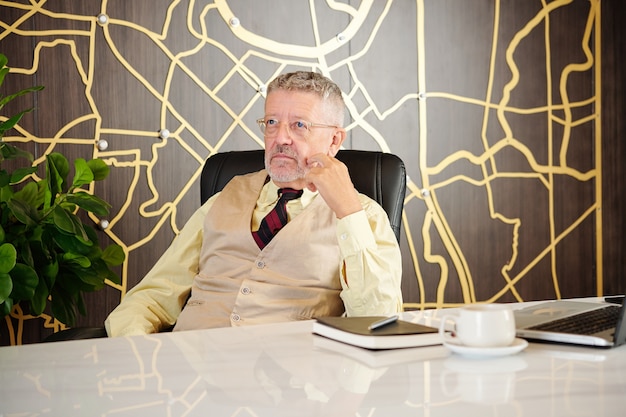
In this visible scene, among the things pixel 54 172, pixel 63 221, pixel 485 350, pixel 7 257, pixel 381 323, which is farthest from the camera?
pixel 54 172

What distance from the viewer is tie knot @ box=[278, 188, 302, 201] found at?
2311mm

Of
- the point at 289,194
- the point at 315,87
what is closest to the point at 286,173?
the point at 289,194

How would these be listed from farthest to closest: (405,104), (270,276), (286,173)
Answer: (405,104) < (286,173) < (270,276)

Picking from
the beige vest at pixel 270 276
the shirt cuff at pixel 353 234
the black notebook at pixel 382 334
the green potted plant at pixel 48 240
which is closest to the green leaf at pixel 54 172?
the green potted plant at pixel 48 240

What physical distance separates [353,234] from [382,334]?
73 cm

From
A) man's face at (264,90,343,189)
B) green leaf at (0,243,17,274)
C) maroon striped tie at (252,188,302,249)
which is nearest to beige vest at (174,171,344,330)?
maroon striped tie at (252,188,302,249)

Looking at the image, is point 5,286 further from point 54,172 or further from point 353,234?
point 353,234

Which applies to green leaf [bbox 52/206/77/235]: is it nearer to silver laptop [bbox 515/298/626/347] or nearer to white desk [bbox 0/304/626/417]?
white desk [bbox 0/304/626/417]

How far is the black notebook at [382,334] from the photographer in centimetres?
132

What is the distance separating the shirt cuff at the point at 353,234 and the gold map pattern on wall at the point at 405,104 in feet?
5.80

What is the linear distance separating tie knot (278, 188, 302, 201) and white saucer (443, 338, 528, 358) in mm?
1088

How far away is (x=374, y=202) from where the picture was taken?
2.26m

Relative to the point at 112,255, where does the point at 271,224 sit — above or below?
above

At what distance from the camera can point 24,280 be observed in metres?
2.83
